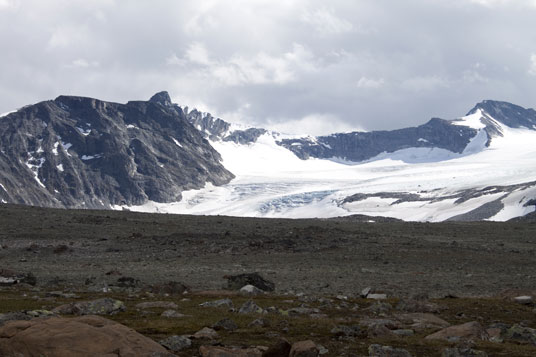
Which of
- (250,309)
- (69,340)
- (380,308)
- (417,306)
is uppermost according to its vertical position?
(69,340)

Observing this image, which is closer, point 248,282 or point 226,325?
point 226,325

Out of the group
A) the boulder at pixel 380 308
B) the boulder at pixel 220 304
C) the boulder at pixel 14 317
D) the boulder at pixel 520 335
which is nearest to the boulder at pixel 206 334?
the boulder at pixel 14 317

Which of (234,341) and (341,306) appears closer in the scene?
(234,341)

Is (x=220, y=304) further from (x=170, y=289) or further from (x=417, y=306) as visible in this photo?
(x=417, y=306)

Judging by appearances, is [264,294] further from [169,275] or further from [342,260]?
[342,260]

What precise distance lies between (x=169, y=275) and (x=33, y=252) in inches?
521

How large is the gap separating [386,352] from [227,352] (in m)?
3.11

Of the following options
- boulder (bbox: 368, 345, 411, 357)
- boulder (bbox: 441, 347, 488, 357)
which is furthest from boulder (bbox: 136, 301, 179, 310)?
boulder (bbox: 441, 347, 488, 357)

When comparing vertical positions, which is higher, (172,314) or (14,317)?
(14,317)

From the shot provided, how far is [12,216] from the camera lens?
60.0 metres

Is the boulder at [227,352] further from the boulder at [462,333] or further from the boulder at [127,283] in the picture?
the boulder at [127,283]

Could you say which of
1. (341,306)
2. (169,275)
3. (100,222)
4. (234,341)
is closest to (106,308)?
(234,341)

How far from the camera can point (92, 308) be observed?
64.0 ft

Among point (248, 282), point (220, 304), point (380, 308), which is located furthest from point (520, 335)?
point (248, 282)
